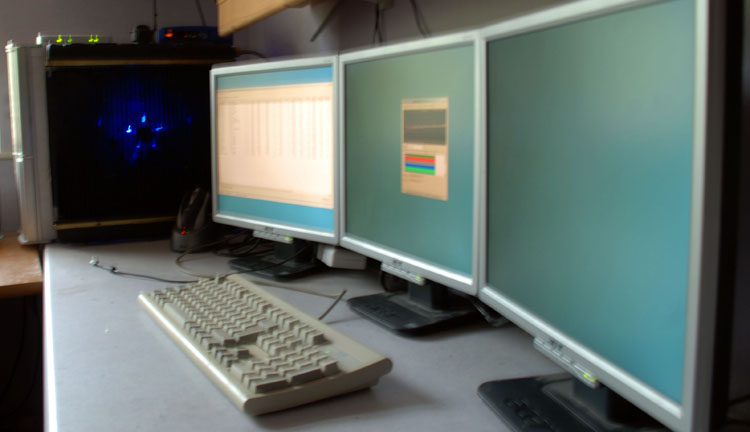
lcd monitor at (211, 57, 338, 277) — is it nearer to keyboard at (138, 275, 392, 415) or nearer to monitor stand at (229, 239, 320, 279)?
monitor stand at (229, 239, 320, 279)

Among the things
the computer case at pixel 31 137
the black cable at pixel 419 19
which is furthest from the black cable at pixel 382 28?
the computer case at pixel 31 137

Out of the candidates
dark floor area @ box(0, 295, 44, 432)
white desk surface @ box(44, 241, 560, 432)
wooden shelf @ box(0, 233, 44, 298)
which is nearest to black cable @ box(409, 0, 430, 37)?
white desk surface @ box(44, 241, 560, 432)

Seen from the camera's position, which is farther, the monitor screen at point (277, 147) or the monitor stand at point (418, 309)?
the monitor screen at point (277, 147)

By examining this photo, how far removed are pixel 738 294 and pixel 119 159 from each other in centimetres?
153

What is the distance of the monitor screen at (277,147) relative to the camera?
133 centimetres

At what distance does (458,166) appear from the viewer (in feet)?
3.21

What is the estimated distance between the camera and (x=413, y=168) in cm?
108

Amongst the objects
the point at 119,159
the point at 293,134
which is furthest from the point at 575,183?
the point at 119,159

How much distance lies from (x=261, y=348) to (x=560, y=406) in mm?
381

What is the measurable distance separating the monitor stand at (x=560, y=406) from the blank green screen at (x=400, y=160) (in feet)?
0.70

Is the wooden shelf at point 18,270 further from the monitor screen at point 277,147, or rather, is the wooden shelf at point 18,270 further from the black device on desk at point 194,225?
the monitor screen at point 277,147

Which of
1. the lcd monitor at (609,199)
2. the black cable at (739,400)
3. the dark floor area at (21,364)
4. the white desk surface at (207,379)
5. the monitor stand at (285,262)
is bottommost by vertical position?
the dark floor area at (21,364)

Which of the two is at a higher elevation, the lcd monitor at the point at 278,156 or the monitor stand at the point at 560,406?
the lcd monitor at the point at 278,156

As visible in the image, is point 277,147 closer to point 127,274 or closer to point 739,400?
point 127,274
